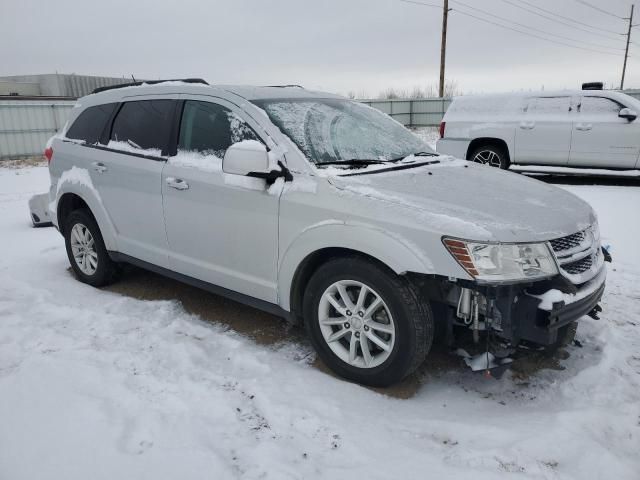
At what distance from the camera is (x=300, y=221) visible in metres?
2.99

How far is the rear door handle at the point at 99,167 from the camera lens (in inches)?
167

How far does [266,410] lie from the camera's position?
2.71m

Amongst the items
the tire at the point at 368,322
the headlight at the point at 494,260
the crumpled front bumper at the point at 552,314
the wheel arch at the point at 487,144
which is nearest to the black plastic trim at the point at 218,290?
the tire at the point at 368,322

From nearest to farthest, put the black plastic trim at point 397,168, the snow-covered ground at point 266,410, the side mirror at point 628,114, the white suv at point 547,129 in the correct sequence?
the snow-covered ground at point 266,410
the black plastic trim at point 397,168
the side mirror at point 628,114
the white suv at point 547,129

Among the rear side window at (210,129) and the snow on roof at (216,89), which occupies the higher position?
the snow on roof at (216,89)

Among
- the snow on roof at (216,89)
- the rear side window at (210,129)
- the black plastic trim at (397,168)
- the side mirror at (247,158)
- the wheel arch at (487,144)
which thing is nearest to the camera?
the side mirror at (247,158)

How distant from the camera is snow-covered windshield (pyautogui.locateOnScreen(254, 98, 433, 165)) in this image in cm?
324

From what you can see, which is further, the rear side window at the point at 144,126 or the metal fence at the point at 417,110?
the metal fence at the point at 417,110

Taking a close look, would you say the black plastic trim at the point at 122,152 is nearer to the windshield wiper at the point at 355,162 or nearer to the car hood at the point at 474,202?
the windshield wiper at the point at 355,162

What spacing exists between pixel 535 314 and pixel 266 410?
1.48 m

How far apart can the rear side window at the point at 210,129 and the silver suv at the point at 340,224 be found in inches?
0.5

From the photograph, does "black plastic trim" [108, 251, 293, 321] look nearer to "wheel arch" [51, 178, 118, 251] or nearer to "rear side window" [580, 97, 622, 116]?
"wheel arch" [51, 178, 118, 251]

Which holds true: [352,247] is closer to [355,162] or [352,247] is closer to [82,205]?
[355,162]

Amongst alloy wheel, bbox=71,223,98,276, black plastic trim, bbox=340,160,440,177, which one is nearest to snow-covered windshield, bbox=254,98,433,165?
black plastic trim, bbox=340,160,440,177
